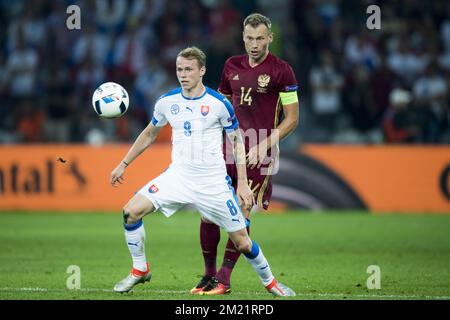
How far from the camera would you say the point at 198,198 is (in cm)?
869

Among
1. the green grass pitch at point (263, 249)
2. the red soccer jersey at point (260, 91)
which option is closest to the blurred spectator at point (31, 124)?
the green grass pitch at point (263, 249)

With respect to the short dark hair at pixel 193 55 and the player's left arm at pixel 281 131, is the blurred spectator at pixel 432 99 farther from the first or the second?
the short dark hair at pixel 193 55

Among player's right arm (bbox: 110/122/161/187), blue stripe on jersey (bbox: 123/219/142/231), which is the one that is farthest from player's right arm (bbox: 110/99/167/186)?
blue stripe on jersey (bbox: 123/219/142/231)

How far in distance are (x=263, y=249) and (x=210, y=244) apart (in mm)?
3685

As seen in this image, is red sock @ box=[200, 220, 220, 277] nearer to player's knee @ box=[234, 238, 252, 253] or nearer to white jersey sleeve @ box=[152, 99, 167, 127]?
player's knee @ box=[234, 238, 252, 253]

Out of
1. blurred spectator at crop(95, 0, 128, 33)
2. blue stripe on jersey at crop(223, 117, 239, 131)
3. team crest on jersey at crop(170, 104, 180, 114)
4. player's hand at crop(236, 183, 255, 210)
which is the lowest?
player's hand at crop(236, 183, 255, 210)

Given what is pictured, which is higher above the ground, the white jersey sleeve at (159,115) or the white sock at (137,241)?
the white jersey sleeve at (159,115)

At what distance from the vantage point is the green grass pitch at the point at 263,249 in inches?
366

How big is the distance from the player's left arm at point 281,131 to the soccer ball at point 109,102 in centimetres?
126

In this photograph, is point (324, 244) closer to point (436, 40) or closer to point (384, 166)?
point (384, 166)

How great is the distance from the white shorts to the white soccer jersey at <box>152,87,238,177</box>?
12 cm

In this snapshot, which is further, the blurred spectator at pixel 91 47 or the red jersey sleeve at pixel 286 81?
the blurred spectator at pixel 91 47

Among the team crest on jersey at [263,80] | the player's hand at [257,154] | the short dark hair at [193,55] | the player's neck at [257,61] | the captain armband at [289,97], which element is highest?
the short dark hair at [193,55]

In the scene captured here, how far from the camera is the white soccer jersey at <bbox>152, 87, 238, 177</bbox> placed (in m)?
8.74
